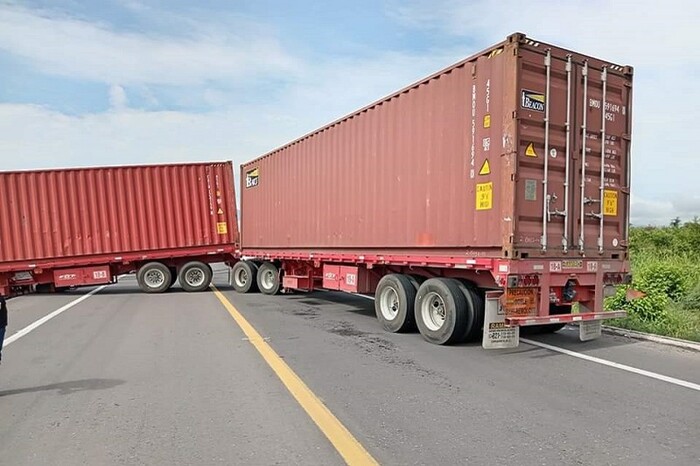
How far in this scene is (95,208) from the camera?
58.0ft

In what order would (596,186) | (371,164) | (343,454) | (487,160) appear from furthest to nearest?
(371,164) → (596,186) → (487,160) → (343,454)

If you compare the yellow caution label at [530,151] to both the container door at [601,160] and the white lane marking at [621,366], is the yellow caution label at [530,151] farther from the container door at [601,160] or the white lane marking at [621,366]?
the white lane marking at [621,366]

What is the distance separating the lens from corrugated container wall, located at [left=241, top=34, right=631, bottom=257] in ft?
24.6

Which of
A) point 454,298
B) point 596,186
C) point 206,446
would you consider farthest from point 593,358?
point 206,446

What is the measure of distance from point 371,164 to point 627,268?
4.51 metres

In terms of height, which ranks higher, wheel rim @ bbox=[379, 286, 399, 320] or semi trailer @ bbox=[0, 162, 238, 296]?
semi trailer @ bbox=[0, 162, 238, 296]

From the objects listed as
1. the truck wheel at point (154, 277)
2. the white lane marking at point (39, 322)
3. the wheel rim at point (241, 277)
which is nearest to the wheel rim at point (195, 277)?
the truck wheel at point (154, 277)

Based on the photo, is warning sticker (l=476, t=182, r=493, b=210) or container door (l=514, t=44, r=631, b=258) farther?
warning sticker (l=476, t=182, r=493, b=210)

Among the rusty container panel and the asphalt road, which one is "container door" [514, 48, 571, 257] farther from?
the rusty container panel

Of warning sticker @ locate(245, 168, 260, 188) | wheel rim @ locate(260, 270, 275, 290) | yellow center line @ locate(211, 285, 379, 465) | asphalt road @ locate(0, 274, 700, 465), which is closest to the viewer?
yellow center line @ locate(211, 285, 379, 465)

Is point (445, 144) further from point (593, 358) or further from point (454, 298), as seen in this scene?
point (593, 358)

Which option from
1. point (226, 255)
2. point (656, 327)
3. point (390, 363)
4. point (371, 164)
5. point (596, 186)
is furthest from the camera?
point (226, 255)

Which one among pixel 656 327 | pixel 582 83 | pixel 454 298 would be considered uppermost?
pixel 582 83

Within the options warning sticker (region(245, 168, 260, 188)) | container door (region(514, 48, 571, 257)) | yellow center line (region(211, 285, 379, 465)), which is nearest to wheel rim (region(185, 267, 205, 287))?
warning sticker (region(245, 168, 260, 188))
